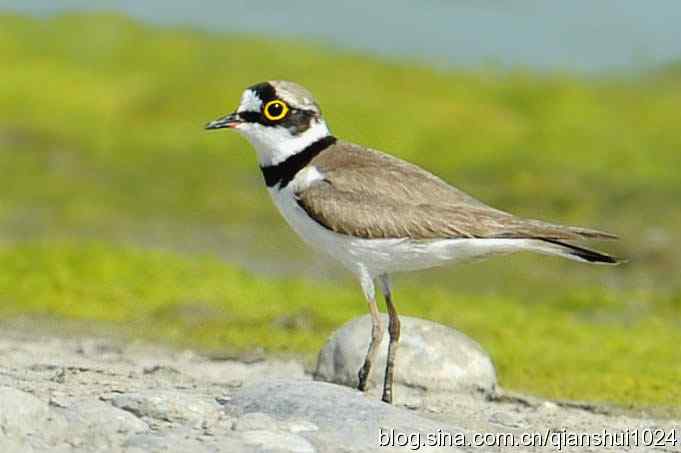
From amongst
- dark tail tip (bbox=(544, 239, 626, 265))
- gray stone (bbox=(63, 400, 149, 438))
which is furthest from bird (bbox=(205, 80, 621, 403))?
gray stone (bbox=(63, 400, 149, 438))

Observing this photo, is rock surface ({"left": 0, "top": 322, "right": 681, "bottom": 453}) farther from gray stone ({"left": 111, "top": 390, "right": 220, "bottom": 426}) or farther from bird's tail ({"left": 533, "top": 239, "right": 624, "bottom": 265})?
bird's tail ({"left": 533, "top": 239, "right": 624, "bottom": 265})

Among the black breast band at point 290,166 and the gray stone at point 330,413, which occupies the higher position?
the black breast band at point 290,166

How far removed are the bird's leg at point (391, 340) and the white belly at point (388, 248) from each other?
38cm

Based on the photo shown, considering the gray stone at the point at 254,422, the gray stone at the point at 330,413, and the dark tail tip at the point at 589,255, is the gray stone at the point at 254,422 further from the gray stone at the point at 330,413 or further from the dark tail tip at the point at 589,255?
the dark tail tip at the point at 589,255

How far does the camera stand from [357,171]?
31.1 feet

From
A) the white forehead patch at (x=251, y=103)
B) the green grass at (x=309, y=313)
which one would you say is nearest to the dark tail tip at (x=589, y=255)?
the white forehead patch at (x=251, y=103)

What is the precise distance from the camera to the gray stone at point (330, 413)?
7.81 m

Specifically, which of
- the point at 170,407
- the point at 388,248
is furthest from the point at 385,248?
the point at 170,407

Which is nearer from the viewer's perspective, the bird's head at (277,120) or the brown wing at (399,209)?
the brown wing at (399,209)

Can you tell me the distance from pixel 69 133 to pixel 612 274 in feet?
53.3

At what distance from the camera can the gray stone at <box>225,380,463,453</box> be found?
7.81 meters

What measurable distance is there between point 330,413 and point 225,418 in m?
0.58

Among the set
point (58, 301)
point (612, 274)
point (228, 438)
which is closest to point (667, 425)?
point (228, 438)

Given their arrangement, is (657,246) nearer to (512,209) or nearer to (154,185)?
(512,209)
